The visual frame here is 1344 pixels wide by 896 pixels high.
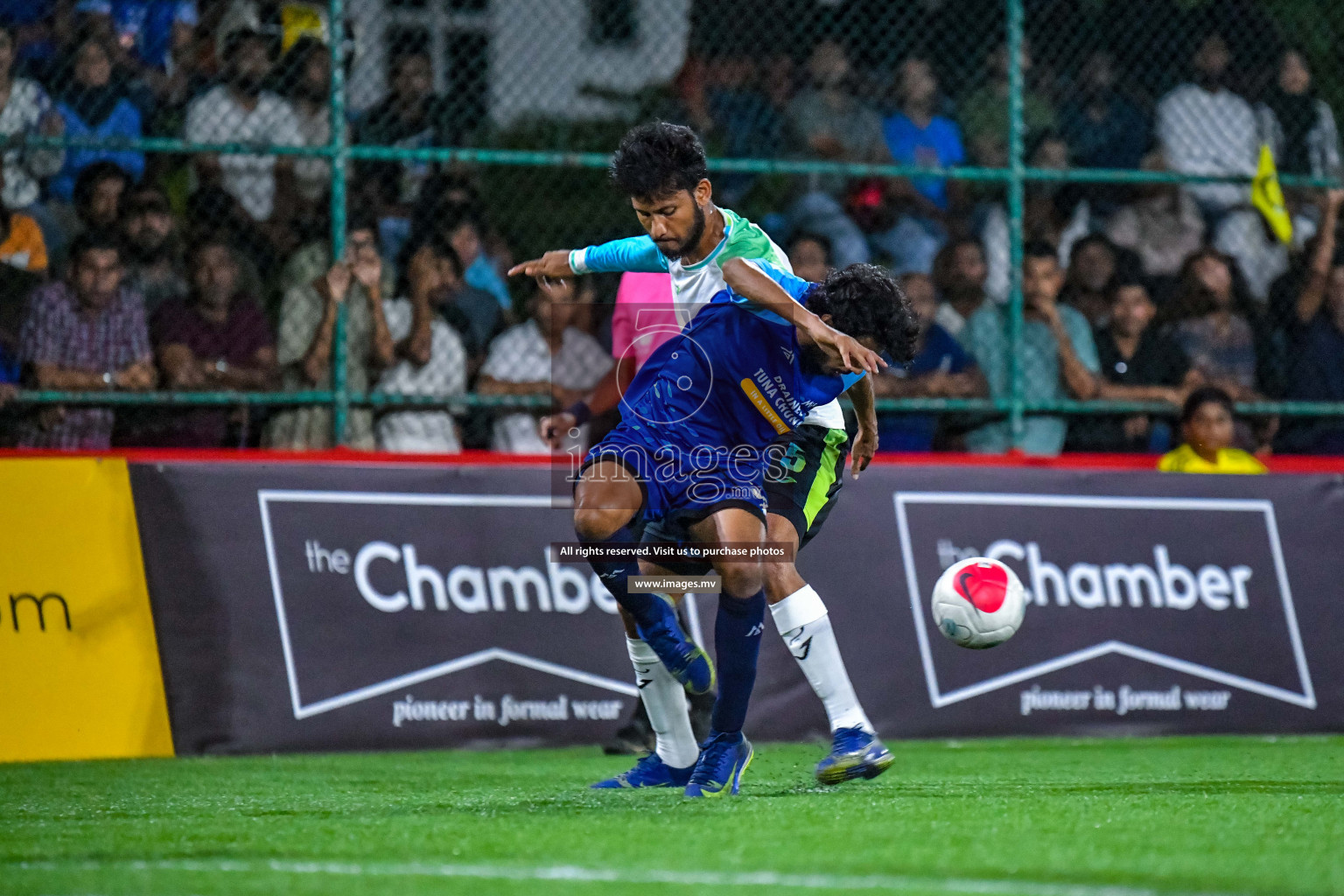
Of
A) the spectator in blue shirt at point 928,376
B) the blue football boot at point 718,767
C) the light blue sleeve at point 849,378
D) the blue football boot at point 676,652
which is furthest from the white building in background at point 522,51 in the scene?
the blue football boot at point 718,767

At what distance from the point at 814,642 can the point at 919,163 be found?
505cm

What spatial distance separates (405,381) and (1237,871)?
18.2 ft

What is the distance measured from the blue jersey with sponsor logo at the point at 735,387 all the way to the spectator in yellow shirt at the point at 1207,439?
4055 mm

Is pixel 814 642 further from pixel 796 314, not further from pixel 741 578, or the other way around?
pixel 796 314

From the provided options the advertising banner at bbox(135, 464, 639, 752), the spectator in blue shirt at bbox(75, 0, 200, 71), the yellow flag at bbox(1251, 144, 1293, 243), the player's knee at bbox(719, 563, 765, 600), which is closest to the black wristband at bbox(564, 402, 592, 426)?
the advertising banner at bbox(135, 464, 639, 752)

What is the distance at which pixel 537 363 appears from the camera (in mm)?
8664

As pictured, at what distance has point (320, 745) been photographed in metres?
7.75

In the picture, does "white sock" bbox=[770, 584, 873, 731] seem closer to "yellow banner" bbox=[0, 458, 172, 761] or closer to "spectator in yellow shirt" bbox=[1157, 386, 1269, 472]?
"yellow banner" bbox=[0, 458, 172, 761]

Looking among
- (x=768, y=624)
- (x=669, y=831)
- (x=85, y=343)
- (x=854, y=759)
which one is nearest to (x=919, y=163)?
(x=768, y=624)

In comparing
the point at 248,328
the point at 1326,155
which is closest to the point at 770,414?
the point at 248,328

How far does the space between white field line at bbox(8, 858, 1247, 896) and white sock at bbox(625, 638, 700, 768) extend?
192 cm

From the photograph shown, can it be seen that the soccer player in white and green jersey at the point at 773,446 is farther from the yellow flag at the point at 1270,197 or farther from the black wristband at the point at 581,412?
the yellow flag at the point at 1270,197

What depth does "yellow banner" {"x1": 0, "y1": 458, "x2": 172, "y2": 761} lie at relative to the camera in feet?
24.2

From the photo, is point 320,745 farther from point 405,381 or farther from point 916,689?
point 916,689
